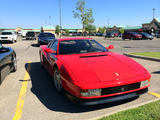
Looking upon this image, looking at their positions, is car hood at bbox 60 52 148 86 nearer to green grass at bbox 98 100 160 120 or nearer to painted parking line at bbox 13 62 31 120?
green grass at bbox 98 100 160 120

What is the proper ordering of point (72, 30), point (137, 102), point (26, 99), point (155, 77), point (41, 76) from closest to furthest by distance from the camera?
1. point (137, 102)
2. point (26, 99)
3. point (155, 77)
4. point (41, 76)
5. point (72, 30)

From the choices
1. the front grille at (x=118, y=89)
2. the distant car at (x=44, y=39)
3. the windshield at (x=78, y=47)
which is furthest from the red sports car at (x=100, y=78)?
the distant car at (x=44, y=39)

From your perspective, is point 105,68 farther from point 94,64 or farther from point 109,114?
point 109,114

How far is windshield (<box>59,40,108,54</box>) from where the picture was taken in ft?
14.7

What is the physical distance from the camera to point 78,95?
2.99 metres

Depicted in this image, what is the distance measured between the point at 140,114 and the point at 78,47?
2441 mm

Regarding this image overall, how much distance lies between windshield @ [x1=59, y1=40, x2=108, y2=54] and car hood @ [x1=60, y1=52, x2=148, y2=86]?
406 millimetres

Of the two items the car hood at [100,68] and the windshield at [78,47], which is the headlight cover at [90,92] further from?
the windshield at [78,47]

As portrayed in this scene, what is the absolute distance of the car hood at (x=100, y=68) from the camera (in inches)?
122

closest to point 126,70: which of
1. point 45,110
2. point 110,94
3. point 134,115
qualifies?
point 110,94

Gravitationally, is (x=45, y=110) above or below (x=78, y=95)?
below

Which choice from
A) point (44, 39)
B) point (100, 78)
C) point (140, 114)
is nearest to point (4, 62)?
point (100, 78)

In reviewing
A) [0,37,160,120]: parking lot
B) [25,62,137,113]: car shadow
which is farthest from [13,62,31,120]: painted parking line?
[25,62,137,113]: car shadow

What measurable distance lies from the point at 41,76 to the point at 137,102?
3.51 meters
